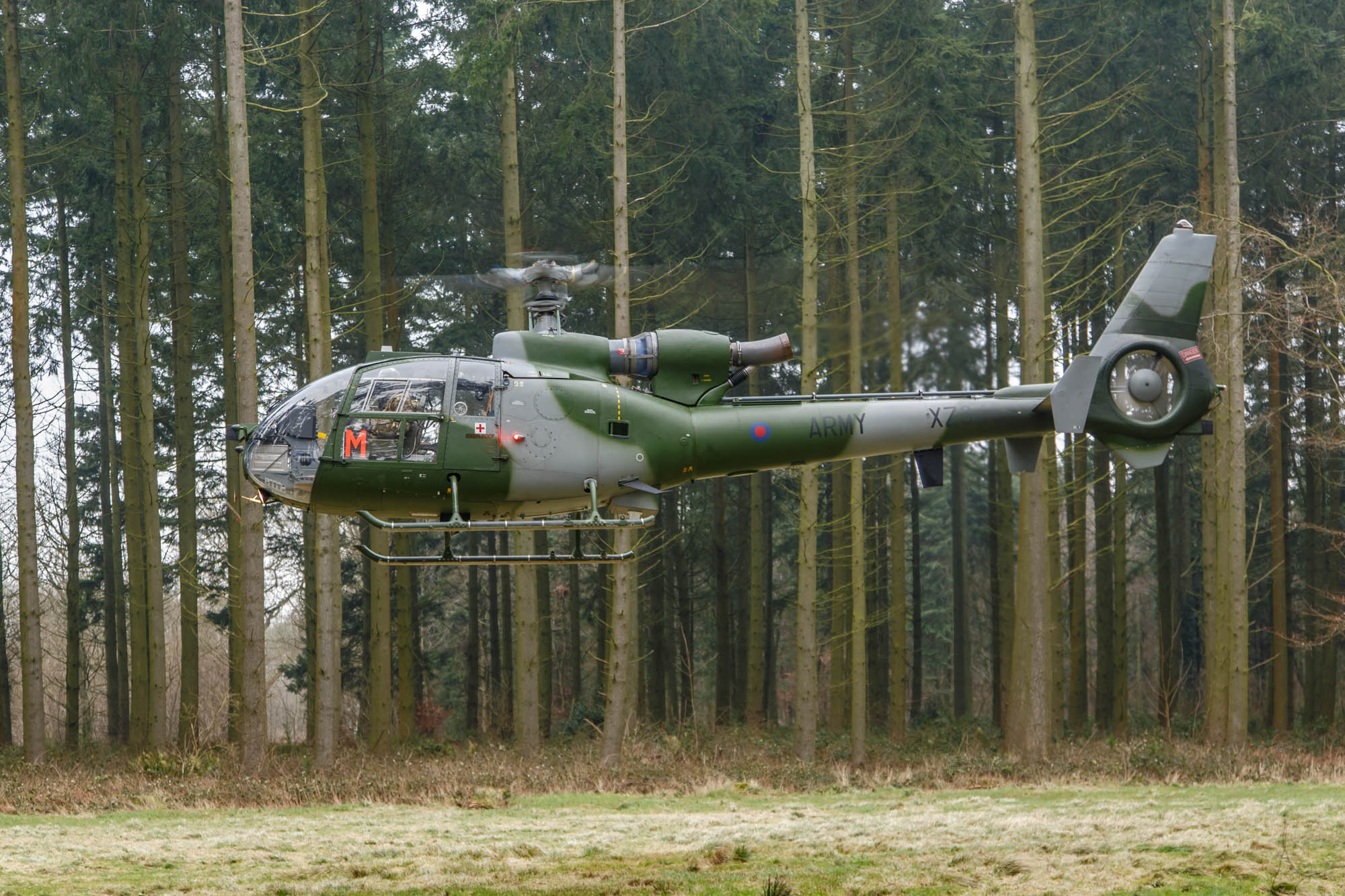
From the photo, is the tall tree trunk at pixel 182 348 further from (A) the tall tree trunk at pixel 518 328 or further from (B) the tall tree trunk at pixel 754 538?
(B) the tall tree trunk at pixel 754 538

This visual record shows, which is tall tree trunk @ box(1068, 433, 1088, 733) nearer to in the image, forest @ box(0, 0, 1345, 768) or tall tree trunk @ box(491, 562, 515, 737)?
forest @ box(0, 0, 1345, 768)

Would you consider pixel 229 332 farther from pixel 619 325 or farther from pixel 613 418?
pixel 613 418

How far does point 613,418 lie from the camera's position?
11.2 m

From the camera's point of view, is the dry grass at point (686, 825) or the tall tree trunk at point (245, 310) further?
the tall tree trunk at point (245, 310)

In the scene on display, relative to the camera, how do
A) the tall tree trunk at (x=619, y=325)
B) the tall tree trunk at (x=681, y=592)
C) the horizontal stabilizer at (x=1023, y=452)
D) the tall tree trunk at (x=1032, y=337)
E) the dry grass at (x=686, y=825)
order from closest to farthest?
the dry grass at (x=686, y=825)
the horizontal stabilizer at (x=1023, y=452)
the tall tree trunk at (x=1032, y=337)
the tall tree trunk at (x=619, y=325)
the tall tree trunk at (x=681, y=592)

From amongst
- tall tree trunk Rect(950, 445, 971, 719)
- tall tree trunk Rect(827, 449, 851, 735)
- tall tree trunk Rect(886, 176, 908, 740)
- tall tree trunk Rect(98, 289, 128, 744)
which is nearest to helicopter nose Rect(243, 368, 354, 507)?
tall tree trunk Rect(886, 176, 908, 740)

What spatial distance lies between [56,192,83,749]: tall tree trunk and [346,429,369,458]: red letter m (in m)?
20.3

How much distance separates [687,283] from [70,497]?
15.4 m

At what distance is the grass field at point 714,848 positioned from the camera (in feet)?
34.8

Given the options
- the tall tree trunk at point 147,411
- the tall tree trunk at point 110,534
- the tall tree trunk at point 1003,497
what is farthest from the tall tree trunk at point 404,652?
the tall tree trunk at point 1003,497

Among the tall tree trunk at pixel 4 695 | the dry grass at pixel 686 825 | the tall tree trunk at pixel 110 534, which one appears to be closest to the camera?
the dry grass at pixel 686 825

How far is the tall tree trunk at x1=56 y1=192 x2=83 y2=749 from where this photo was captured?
27.8 meters

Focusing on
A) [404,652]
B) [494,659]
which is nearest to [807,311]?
[404,652]

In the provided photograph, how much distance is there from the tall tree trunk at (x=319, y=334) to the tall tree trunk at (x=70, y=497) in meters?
10.6
